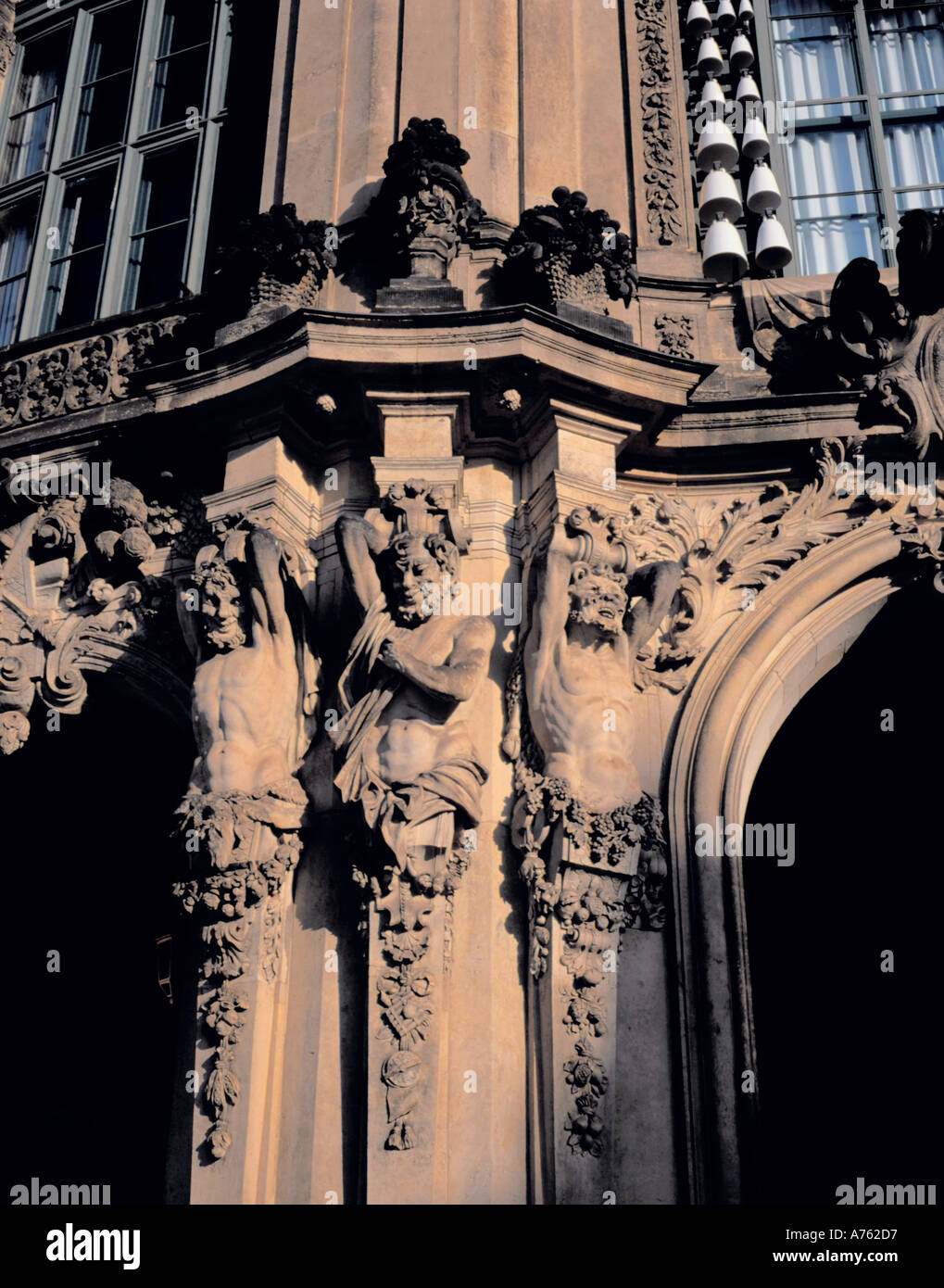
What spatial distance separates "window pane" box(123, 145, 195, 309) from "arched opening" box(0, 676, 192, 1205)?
346cm

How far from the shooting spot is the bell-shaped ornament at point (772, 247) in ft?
31.2

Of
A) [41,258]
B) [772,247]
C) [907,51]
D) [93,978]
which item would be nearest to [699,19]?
[907,51]

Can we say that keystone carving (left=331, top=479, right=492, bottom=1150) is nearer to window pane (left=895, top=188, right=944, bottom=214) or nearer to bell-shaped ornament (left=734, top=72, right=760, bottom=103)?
bell-shaped ornament (left=734, top=72, right=760, bottom=103)

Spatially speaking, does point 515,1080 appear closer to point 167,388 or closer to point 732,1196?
point 732,1196

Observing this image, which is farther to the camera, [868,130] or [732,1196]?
[868,130]

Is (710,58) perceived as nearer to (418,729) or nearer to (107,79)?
(107,79)

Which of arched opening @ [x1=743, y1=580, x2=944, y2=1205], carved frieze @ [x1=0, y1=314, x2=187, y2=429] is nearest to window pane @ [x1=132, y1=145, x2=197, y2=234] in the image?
carved frieze @ [x1=0, y1=314, x2=187, y2=429]

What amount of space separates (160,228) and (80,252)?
793 millimetres

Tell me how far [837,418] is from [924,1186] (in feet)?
16.8

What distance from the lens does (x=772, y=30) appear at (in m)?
11.4

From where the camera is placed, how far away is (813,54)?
1135 cm

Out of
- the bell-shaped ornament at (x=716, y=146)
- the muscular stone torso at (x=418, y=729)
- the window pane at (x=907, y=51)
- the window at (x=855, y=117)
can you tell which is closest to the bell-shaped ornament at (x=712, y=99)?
the bell-shaped ornament at (x=716, y=146)

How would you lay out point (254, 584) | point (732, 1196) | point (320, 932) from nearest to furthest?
1. point (732, 1196)
2. point (320, 932)
3. point (254, 584)

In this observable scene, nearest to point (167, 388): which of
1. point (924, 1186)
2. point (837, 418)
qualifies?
point (837, 418)
